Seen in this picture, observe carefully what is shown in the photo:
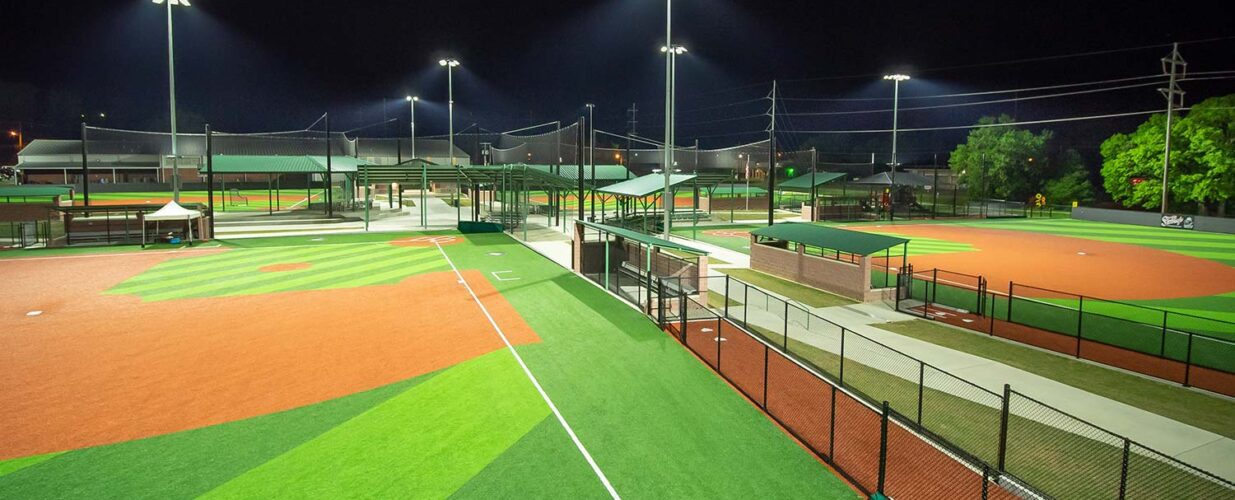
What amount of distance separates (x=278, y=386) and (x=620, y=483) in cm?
832

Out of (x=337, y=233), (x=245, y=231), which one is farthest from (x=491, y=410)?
(x=245, y=231)

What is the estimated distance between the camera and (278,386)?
1336cm

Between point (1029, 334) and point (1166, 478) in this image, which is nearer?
point (1166, 478)

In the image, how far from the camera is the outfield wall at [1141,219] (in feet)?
166

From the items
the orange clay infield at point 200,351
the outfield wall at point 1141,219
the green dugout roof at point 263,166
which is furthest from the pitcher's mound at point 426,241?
the outfield wall at point 1141,219

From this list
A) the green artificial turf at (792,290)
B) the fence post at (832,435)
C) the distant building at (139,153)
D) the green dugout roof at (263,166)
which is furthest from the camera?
the distant building at (139,153)

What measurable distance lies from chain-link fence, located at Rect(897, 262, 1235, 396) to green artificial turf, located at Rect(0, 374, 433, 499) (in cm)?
1719

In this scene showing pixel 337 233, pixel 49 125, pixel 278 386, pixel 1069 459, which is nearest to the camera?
pixel 1069 459

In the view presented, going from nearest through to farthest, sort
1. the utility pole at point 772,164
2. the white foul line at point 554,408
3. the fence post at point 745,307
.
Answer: the white foul line at point 554,408 < the fence post at point 745,307 < the utility pole at point 772,164

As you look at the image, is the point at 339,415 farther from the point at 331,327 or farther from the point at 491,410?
the point at 331,327

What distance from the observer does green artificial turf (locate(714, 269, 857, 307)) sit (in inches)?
886

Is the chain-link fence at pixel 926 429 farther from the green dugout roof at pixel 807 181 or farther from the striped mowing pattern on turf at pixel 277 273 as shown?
the green dugout roof at pixel 807 181

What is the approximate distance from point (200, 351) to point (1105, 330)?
25.1m

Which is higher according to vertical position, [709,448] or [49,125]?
[49,125]
